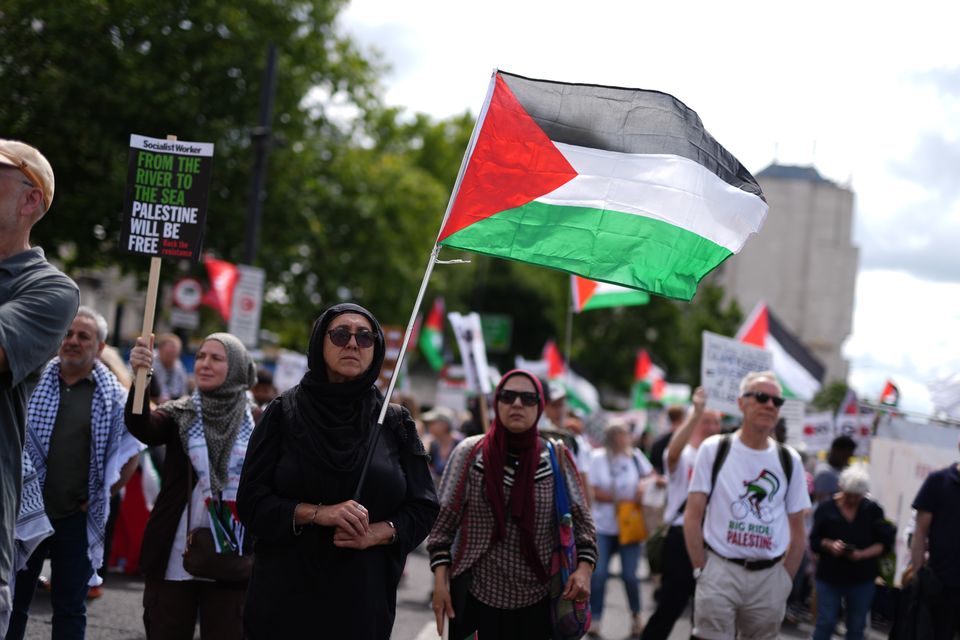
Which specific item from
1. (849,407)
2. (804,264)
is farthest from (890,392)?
(804,264)

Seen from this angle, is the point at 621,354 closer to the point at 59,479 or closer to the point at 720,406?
the point at 720,406

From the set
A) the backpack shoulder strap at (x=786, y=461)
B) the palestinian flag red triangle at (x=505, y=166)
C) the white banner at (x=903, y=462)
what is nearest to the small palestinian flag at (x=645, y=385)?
the white banner at (x=903, y=462)

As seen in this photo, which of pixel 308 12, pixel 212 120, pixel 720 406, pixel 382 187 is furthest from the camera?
pixel 382 187

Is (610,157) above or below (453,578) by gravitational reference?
above

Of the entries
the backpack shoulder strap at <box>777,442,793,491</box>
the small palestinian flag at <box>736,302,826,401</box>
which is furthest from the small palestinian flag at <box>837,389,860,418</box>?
the backpack shoulder strap at <box>777,442,793,491</box>

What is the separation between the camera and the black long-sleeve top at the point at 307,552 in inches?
165

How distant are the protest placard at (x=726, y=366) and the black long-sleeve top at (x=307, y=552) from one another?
6.03 meters

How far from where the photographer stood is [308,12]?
93.7ft

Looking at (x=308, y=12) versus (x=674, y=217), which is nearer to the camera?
(x=674, y=217)

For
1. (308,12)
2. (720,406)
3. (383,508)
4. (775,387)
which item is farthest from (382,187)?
(383,508)

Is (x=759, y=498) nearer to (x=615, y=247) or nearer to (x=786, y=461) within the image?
(x=786, y=461)

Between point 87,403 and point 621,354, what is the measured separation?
63.3m

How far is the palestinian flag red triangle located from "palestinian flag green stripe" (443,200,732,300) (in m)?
0.10

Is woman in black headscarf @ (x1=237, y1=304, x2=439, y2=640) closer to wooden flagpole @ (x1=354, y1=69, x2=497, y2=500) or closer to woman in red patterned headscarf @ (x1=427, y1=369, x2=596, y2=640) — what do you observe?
wooden flagpole @ (x1=354, y1=69, x2=497, y2=500)
